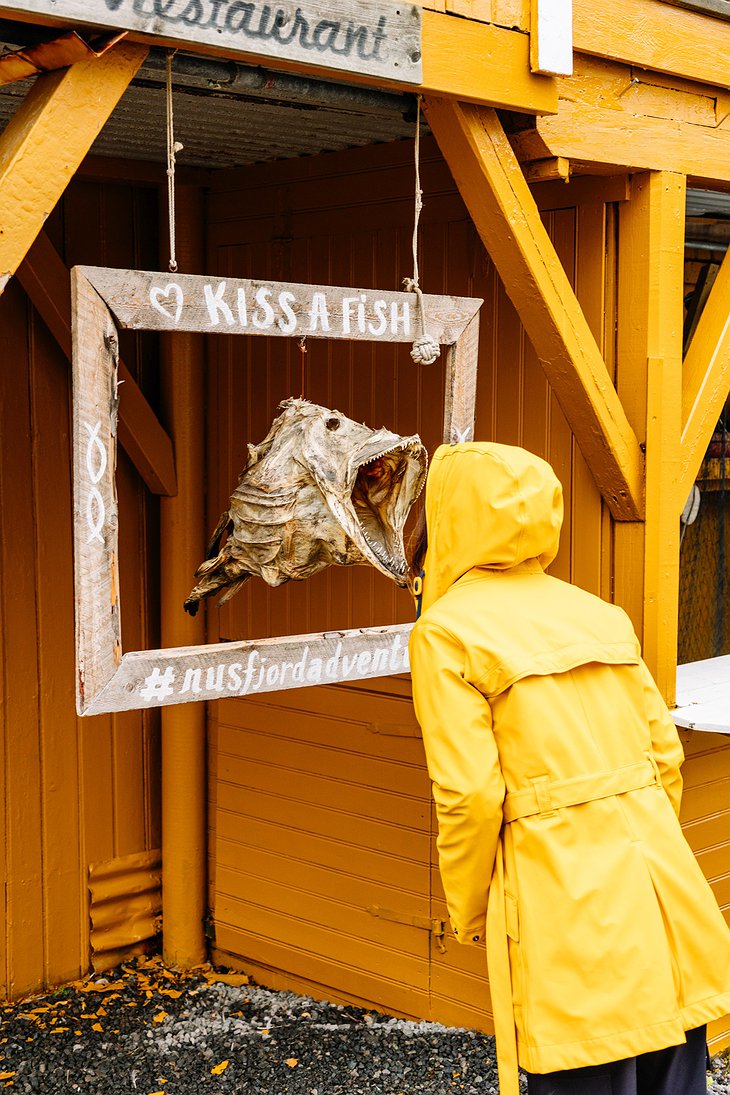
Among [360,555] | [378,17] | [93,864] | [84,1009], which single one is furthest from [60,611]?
[378,17]

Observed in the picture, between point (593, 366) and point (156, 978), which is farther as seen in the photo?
point (156, 978)

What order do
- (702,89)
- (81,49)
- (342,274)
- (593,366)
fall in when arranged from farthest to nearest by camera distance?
(342,274) → (702,89) → (593,366) → (81,49)

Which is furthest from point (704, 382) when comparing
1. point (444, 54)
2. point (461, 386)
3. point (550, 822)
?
point (550, 822)

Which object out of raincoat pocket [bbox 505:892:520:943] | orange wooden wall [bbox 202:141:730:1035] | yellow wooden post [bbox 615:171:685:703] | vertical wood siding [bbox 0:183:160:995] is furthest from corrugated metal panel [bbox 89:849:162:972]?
raincoat pocket [bbox 505:892:520:943]

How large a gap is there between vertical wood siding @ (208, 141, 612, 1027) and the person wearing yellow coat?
1462 mm

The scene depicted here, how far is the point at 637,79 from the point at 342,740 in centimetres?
280

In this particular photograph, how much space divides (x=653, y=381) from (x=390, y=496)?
47.3 inches

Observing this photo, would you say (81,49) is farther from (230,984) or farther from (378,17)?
(230,984)

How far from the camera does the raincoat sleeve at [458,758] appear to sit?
9.82ft

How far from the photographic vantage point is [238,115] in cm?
444

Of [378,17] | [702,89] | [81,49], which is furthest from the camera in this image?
[702,89]

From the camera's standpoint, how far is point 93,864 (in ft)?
19.0

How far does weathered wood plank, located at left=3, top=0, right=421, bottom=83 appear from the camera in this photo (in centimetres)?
285

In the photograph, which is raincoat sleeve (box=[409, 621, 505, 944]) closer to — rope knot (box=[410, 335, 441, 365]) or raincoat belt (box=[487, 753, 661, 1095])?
raincoat belt (box=[487, 753, 661, 1095])
